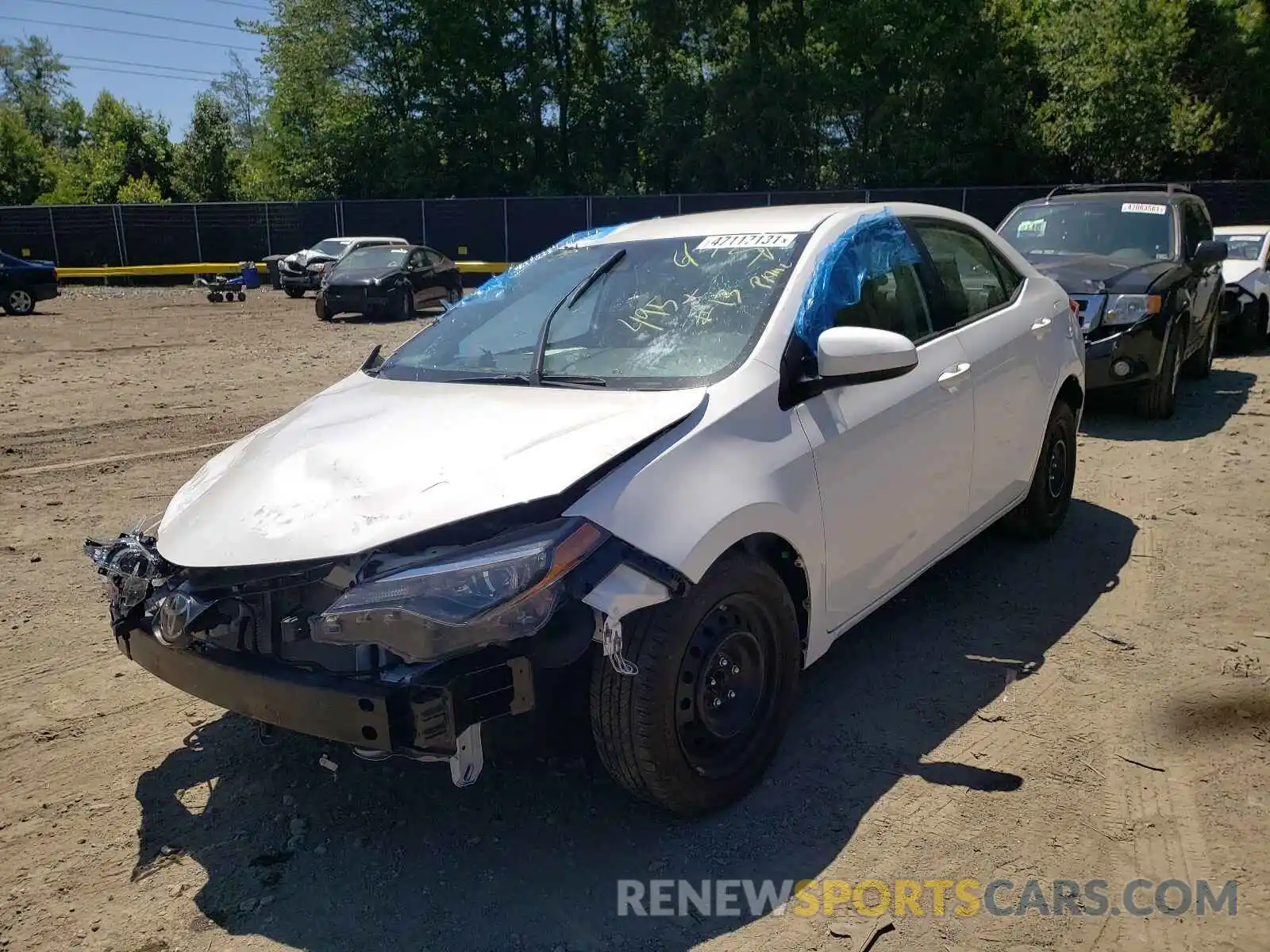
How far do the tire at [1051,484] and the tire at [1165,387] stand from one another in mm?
3445

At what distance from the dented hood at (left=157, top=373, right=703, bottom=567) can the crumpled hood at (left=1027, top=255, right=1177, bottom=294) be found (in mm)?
6279

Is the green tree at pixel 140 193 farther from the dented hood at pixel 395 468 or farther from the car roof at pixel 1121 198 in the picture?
the dented hood at pixel 395 468

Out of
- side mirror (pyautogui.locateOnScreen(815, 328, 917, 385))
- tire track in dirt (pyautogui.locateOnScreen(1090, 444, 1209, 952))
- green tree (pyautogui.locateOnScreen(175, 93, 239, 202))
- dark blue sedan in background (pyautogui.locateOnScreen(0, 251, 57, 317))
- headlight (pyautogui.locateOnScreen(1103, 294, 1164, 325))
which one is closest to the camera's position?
tire track in dirt (pyautogui.locateOnScreen(1090, 444, 1209, 952))

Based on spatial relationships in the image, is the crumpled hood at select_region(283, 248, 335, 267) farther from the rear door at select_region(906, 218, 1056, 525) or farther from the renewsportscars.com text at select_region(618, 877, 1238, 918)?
the renewsportscars.com text at select_region(618, 877, 1238, 918)

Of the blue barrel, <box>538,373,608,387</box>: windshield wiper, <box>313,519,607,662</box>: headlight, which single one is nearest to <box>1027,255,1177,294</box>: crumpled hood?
<box>538,373,608,387</box>: windshield wiper

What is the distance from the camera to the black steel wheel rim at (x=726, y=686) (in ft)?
9.84

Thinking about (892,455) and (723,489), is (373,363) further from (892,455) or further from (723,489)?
(892,455)

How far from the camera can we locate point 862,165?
3269 centimetres

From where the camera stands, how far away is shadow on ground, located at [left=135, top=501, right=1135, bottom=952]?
9.21 ft

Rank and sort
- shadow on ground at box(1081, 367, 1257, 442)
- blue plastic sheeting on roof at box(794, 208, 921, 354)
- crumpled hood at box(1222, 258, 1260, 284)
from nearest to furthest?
blue plastic sheeting on roof at box(794, 208, 921, 354)
shadow on ground at box(1081, 367, 1257, 442)
crumpled hood at box(1222, 258, 1260, 284)

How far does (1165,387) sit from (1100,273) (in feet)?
3.60

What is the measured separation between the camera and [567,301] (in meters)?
4.04

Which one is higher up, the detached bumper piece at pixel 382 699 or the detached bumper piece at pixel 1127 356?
the detached bumper piece at pixel 1127 356

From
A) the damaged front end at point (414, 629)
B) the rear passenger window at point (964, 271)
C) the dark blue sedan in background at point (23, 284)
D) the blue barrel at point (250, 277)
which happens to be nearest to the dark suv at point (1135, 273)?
the rear passenger window at point (964, 271)
